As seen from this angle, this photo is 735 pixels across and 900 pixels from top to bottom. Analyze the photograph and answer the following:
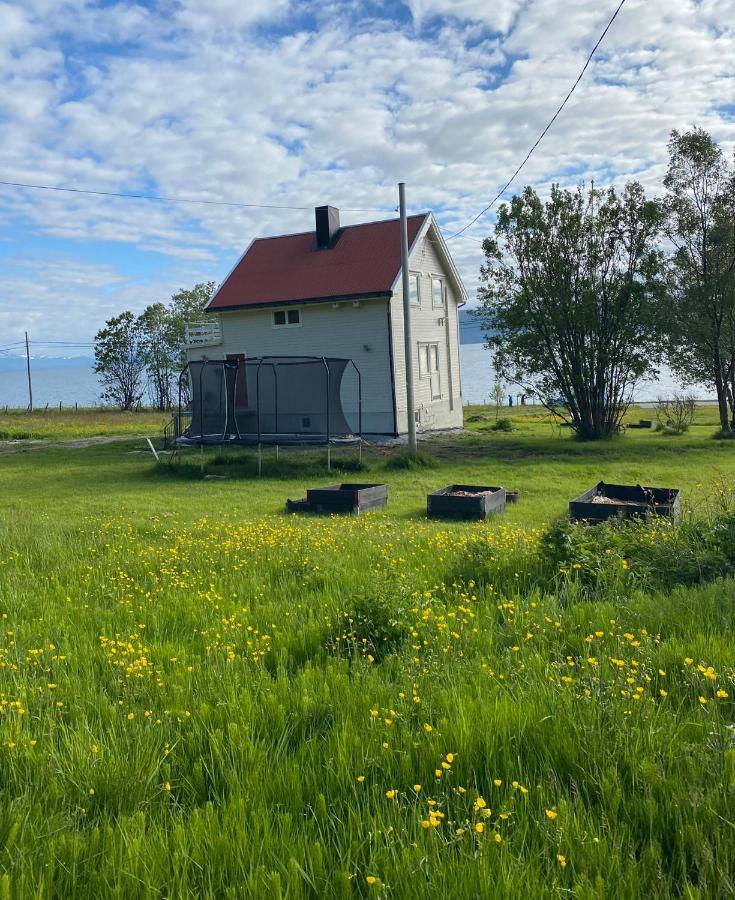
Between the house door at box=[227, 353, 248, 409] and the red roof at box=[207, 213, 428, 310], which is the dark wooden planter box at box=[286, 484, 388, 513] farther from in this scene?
the red roof at box=[207, 213, 428, 310]

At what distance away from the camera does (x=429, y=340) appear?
29.8 metres

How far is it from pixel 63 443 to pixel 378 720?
27577 millimetres

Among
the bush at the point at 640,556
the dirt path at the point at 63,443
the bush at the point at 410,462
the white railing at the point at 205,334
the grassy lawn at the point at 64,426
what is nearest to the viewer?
the bush at the point at 640,556

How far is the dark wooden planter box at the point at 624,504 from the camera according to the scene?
9583 millimetres

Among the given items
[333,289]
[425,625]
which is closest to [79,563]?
[425,625]

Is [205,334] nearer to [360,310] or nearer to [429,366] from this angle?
[360,310]

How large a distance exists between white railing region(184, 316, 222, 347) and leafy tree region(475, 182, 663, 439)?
39.1 feet

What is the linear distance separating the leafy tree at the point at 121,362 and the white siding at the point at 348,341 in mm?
31196

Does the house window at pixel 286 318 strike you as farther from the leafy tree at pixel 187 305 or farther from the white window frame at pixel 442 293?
the leafy tree at pixel 187 305

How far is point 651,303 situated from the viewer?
79.0 ft

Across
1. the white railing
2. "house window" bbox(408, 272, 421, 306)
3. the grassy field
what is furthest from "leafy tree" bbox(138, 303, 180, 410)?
the grassy field

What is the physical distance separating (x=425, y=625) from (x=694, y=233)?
79.2 ft

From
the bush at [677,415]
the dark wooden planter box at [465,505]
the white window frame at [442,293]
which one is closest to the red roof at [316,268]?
the white window frame at [442,293]

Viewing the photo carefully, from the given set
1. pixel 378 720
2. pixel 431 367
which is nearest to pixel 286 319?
pixel 431 367
